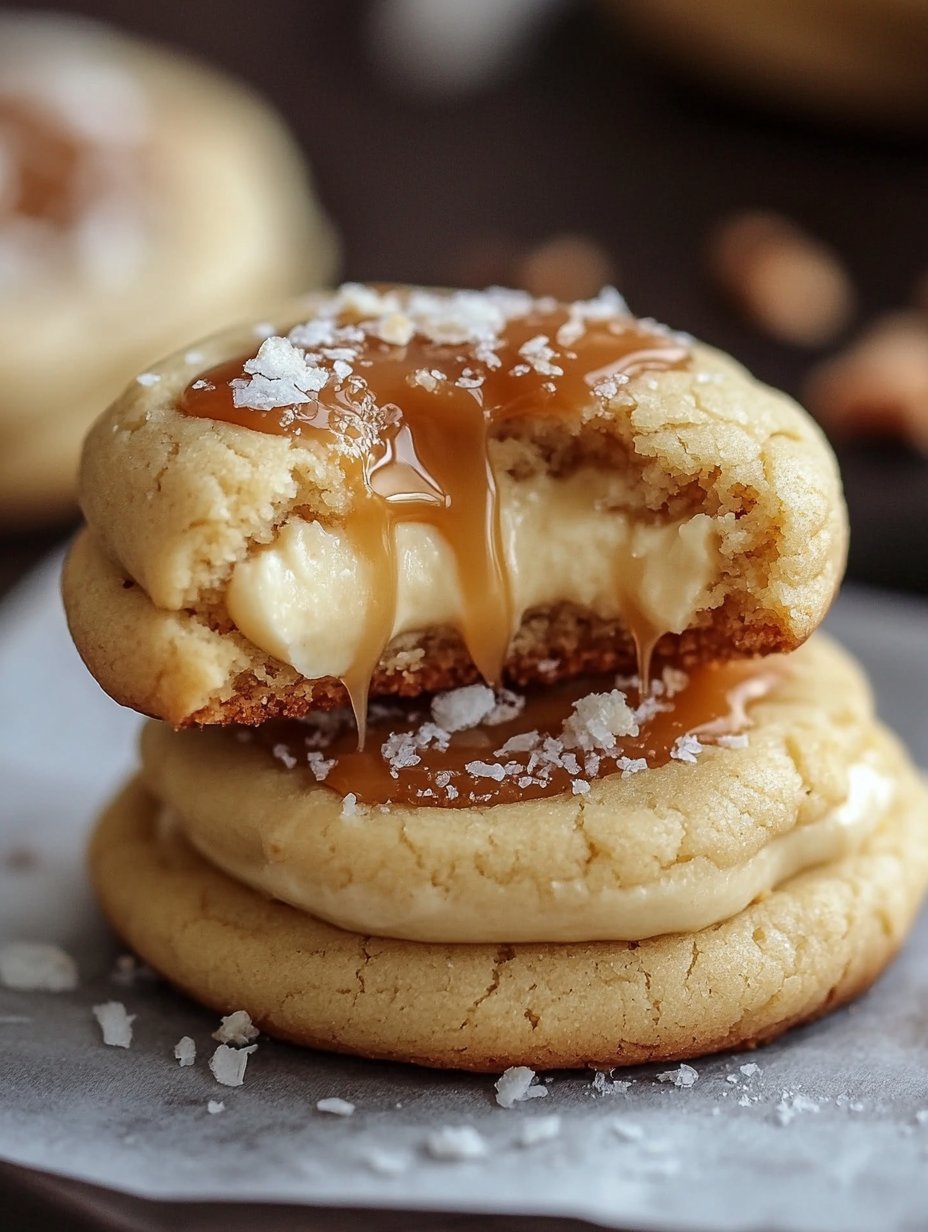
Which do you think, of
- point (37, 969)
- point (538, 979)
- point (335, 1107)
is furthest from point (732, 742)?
point (37, 969)

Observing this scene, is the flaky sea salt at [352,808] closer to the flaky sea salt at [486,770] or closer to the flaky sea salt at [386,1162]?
the flaky sea salt at [486,770]

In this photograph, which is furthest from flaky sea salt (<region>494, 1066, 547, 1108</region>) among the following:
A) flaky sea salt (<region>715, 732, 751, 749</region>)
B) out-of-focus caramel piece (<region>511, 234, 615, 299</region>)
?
out-of-focus caramel piece (<region>511, 234, 615, 299</region>)

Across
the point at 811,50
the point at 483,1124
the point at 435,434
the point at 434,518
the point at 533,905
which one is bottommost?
the point at 483,1124

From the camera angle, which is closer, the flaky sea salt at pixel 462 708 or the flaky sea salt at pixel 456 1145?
the flaky sea salt at pixel 456 1145

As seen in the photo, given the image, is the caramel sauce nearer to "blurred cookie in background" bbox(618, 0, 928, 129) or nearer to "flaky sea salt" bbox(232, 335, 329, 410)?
"flaky sea salt" bbox(232, 335, 329, 410)

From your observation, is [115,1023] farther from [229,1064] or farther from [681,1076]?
[681,1076]

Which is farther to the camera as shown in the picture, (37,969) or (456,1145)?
(37,969)

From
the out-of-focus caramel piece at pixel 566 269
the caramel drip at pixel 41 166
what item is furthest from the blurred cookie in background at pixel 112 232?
the out-of-focus caramel piece at pixel 566 269
